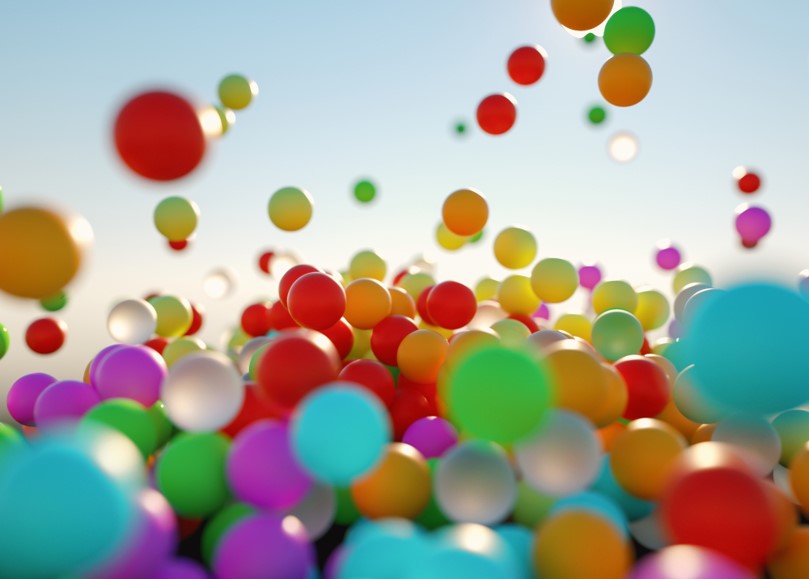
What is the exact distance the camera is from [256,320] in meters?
4.13

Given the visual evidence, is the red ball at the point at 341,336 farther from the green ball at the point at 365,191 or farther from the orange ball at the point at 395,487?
the green ball at the point at 365,191

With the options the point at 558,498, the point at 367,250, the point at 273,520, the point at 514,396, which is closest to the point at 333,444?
the point at 273,520

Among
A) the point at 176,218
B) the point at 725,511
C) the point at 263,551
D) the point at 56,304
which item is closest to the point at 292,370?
the point at 263,551

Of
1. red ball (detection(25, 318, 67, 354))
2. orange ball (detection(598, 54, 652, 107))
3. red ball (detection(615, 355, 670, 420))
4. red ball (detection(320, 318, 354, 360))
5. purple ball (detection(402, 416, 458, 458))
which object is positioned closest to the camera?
purple ball (detection(402, 416, 458, 458))

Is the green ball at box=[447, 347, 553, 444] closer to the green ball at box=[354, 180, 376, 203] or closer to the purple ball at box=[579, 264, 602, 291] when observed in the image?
the green ball at box=[354, 180, 376, 203]

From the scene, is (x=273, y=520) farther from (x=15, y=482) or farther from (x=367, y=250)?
(x=367, y=250)

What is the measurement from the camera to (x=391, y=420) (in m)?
2.62

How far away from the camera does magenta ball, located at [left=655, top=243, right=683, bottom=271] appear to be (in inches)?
199

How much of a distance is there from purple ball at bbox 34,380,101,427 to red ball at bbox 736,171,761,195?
4278mm

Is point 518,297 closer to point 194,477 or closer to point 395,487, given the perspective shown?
point 395,487

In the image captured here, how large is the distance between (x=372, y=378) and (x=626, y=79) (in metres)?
1.92

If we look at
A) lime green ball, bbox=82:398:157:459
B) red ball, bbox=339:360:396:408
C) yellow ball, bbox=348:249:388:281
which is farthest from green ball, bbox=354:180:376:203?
lime green ball, bbox=82:398:157:459

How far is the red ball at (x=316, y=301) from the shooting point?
2.72 m

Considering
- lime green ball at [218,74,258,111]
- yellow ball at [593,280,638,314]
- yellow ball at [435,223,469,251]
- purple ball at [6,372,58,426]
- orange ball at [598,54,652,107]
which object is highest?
orange ball at [598,54,652,107]
